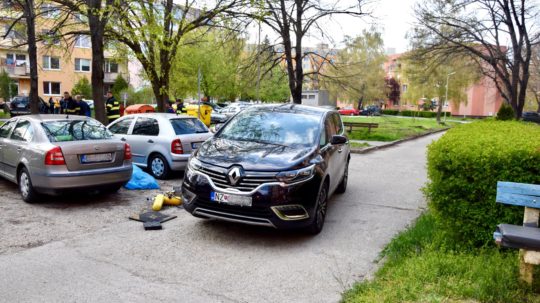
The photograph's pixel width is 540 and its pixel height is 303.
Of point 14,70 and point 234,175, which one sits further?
point 14,70

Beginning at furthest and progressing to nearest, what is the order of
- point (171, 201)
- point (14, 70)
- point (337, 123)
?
point (14, 70), point (337, 123), point (171, 201)

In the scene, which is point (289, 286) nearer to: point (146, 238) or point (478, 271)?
point (478, 271)

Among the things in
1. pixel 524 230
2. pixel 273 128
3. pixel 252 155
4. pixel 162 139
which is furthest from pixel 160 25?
pixel 524 230

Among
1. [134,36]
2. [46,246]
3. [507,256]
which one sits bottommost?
[46,246]

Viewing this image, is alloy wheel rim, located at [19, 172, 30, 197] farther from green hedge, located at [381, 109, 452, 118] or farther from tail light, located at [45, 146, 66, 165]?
green hedge, located at [381, 109, 452, 118]

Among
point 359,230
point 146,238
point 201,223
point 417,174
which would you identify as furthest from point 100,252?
point 417,174

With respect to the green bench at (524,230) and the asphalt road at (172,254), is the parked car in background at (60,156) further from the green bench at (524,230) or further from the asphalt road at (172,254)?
the green bench at (524,230)

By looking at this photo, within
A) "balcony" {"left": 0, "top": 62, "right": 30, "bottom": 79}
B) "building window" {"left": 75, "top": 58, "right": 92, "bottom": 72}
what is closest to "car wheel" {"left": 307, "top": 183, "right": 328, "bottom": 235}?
"balcony" {"left": 0, "top": 62, "right": 30, "bottom": 79}

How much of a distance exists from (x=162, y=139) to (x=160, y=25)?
20.3ft

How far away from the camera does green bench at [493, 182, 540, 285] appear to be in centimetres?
344

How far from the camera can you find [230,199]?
513 cm

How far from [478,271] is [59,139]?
6308 millimetres

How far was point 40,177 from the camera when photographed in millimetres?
6617

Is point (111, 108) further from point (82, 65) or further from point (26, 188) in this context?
point (82, 65)
